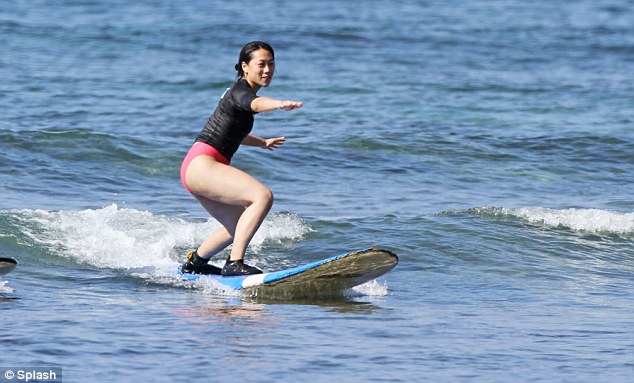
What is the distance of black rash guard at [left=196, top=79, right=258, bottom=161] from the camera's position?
8.27 m

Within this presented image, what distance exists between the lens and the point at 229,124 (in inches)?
331

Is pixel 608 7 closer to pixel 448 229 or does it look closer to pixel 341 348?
pixel 448 229

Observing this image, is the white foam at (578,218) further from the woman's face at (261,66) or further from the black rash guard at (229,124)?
the woman's face at (261,66)

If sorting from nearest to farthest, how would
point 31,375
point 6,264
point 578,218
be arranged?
point 31,375 < point 6,264 < point 578,218

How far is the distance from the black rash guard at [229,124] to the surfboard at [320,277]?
0.99 metres

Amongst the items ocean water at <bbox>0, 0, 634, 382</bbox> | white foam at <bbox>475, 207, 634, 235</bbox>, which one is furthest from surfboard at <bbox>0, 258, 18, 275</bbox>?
white foam at <bbox>475, 207, 634, 235</bbox>

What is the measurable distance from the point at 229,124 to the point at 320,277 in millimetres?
1372

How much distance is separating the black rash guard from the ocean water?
122 cm

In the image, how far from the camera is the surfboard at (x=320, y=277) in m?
8.37

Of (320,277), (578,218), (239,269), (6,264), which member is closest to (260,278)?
(239,269)

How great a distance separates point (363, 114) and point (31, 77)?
7243 millimetres

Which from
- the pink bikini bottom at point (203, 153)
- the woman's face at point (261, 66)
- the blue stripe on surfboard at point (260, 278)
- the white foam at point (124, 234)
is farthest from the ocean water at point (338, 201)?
the woman's face at point (261, 66)

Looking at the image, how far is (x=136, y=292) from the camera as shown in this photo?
29.5ft

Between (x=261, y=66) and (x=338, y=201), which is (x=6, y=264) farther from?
(x=338, y=201)
